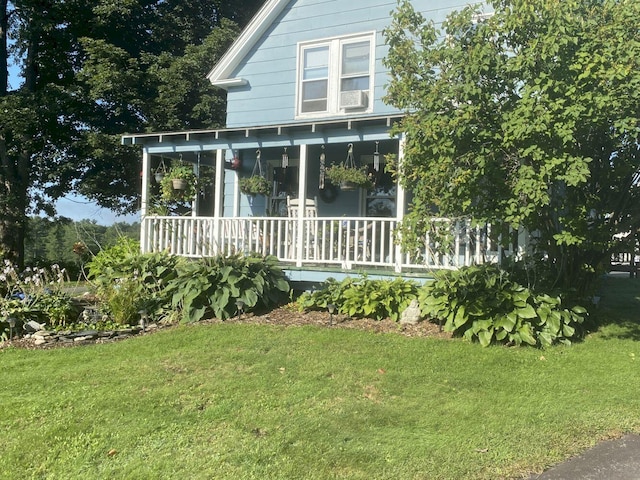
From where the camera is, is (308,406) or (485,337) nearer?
(308,406)

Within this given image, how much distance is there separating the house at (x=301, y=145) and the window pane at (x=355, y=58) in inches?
0.9

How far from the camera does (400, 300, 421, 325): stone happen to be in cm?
780

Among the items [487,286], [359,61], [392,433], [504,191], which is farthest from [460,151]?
[359,61]

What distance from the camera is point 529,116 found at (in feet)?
19.0

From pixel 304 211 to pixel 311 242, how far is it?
679mm

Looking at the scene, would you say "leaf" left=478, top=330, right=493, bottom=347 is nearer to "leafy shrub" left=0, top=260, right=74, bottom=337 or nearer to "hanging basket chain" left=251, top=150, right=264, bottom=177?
"leafy shrub" left=0, top=260, right=74, bottom=337

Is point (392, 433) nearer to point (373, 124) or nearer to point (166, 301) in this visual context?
point (166, 301)

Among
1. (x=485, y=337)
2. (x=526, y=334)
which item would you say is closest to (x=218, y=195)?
(x=485, y=337)

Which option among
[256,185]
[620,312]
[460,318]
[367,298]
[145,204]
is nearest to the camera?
[460,318]

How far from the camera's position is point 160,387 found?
5402 mm

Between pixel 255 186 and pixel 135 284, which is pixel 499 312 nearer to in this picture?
pixel 135 284

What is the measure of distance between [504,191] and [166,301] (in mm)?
5610

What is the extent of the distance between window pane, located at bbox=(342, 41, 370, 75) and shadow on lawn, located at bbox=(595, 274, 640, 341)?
692 centimetres

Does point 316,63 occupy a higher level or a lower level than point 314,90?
higher
